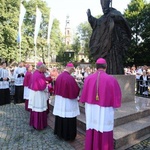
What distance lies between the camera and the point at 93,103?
4.53 m

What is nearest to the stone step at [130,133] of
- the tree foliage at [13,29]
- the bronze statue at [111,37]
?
the bronze statue at [111,37]

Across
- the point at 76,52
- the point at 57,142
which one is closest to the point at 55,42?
the point at 76,52

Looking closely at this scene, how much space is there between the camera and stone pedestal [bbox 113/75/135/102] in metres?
7.72

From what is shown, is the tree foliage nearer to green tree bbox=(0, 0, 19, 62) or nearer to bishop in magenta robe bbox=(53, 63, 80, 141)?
green tree bbox=(0, 0, 19, 62)

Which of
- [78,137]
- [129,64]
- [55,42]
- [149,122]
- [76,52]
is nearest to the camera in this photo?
[78,137]

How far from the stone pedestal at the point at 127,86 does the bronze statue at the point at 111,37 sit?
400 millimetres

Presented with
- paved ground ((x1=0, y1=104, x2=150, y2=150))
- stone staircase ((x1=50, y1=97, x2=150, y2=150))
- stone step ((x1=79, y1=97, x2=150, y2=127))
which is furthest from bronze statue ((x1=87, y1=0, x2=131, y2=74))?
paved ground ((x1=0, y1=104, x2=150, y2=150))

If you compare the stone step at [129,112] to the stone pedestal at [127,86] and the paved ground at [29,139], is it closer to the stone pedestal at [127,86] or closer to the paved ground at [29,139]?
the stone pedestal at [127,86]

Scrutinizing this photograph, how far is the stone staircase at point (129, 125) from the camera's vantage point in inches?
212

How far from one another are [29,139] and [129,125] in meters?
2.77

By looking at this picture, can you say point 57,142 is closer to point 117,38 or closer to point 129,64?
point 117,38

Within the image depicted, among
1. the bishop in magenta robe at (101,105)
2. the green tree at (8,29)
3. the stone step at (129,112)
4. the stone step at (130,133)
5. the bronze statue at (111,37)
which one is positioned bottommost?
the stone step at (130,133)

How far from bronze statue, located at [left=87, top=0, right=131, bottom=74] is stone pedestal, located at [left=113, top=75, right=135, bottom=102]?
400 millimetres

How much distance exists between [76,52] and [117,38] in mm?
50242
